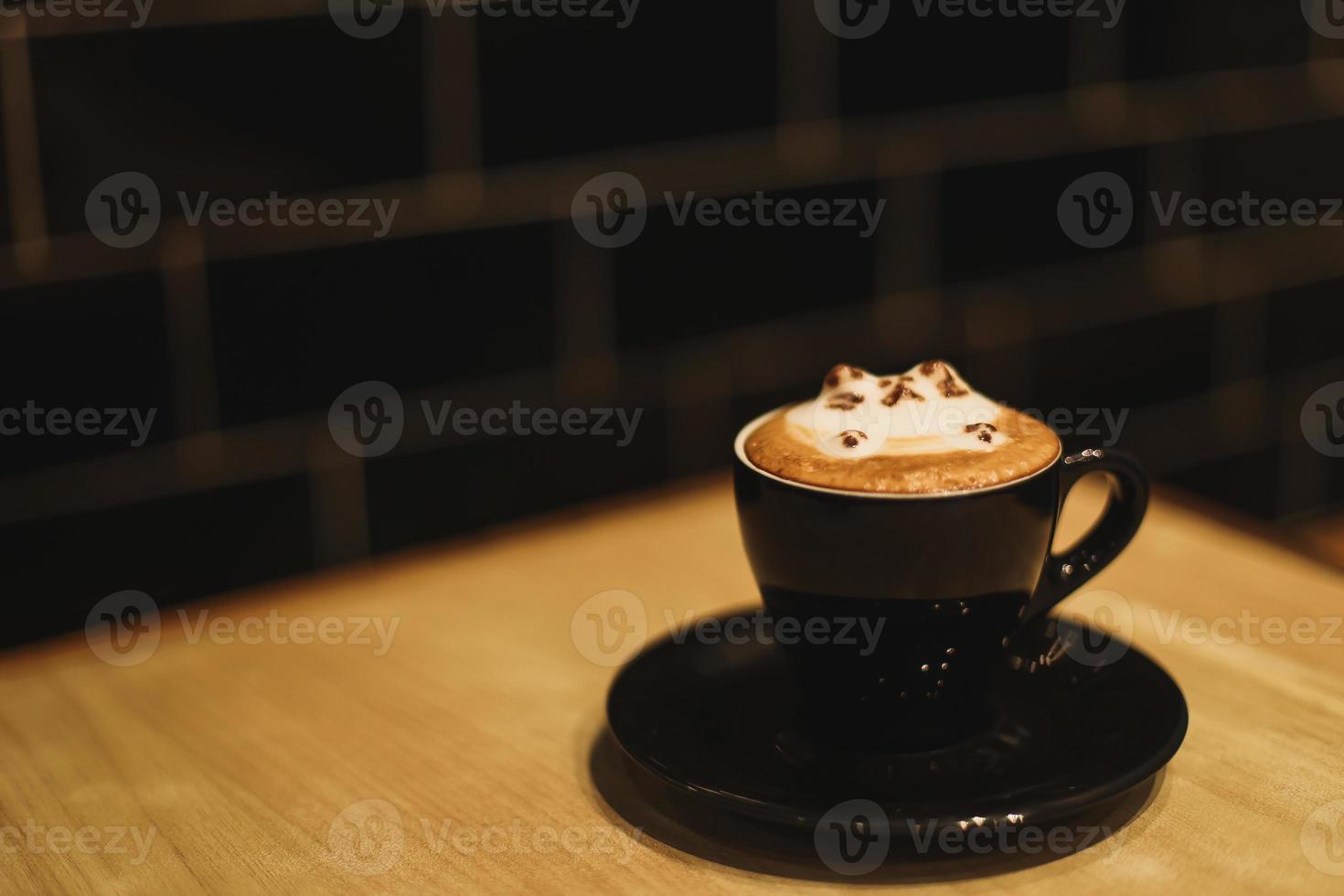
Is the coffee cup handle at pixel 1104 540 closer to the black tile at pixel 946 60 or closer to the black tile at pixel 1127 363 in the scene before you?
the black tile at pixel 946 60

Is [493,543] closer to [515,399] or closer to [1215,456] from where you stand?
[515,399]

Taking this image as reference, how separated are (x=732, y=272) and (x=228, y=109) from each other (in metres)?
0.51

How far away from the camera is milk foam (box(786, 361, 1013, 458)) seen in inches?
28.0

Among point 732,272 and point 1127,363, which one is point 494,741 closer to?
point 732,272

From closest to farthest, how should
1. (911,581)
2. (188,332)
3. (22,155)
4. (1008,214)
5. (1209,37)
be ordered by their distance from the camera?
(911,581)
(22,155)
(188,332)
(1008,214)
(1209,37)

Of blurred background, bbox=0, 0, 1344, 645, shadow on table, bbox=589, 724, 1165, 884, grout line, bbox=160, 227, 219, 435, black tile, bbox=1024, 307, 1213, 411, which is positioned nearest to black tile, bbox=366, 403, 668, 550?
blurred background, bbox=0, 0, 1344, 645

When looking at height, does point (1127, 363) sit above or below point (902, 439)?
below

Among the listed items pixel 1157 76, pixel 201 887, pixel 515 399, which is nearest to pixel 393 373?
pixel 515 399

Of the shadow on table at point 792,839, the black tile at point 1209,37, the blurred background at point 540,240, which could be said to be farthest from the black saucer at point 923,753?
the black tile at point 1209,37

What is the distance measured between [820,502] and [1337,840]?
11.1 inches

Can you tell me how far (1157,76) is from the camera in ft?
5.75

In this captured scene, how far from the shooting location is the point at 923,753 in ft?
2.43

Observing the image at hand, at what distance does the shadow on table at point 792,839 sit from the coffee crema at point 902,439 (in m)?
0.16

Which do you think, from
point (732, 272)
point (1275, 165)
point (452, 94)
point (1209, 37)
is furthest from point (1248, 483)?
Result: point (452, 94)
